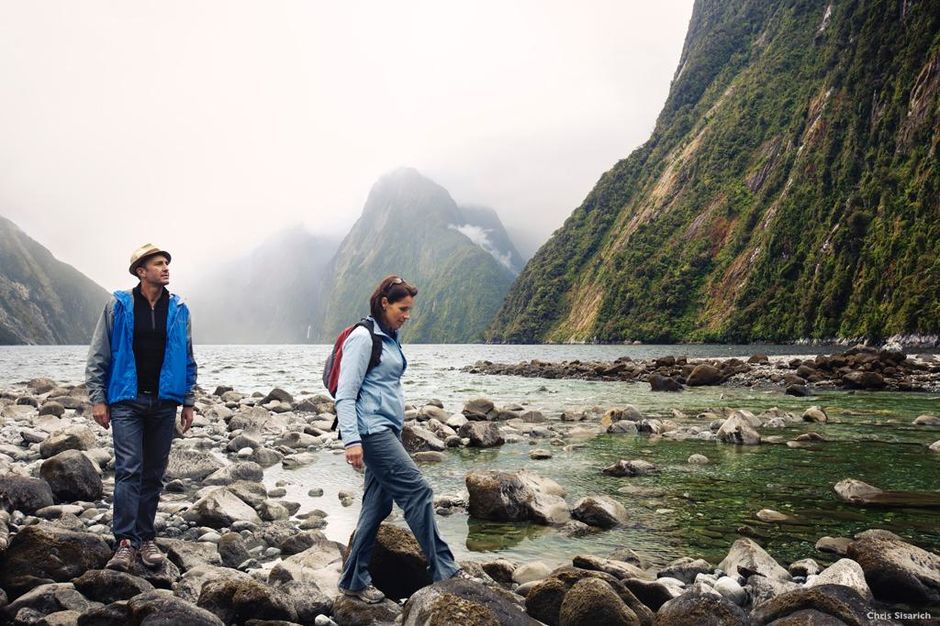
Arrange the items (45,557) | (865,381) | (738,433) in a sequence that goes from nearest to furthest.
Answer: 1. (45,557)
2. (738,433)
3. (865,381)

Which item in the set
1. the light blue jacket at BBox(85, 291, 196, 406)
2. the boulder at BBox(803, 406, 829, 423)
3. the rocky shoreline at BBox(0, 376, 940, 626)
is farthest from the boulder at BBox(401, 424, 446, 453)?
the boulder at BBox(803, 406, 829, 423)

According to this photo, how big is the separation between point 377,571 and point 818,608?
3879 millimetres

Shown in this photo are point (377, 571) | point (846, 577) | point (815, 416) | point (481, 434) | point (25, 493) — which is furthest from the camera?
point (815, 416)

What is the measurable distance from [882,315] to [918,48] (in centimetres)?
4082

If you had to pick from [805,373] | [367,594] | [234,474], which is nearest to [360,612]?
[367,594]

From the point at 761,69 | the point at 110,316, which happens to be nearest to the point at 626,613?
the point at 110,316

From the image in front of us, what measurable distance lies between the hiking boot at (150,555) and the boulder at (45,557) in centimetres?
32

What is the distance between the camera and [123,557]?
5914mm

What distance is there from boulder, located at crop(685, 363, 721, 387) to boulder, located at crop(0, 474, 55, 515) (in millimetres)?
33791

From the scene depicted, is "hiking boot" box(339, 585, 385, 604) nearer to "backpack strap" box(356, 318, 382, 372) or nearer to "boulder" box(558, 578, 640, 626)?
"boulder" box(558, 578, 640, 626)

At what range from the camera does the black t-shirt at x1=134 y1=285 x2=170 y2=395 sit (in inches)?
250

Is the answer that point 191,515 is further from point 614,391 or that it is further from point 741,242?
point 741,242

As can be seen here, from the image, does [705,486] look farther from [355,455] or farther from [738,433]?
[355,455]

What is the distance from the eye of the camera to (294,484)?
38.5 feet
